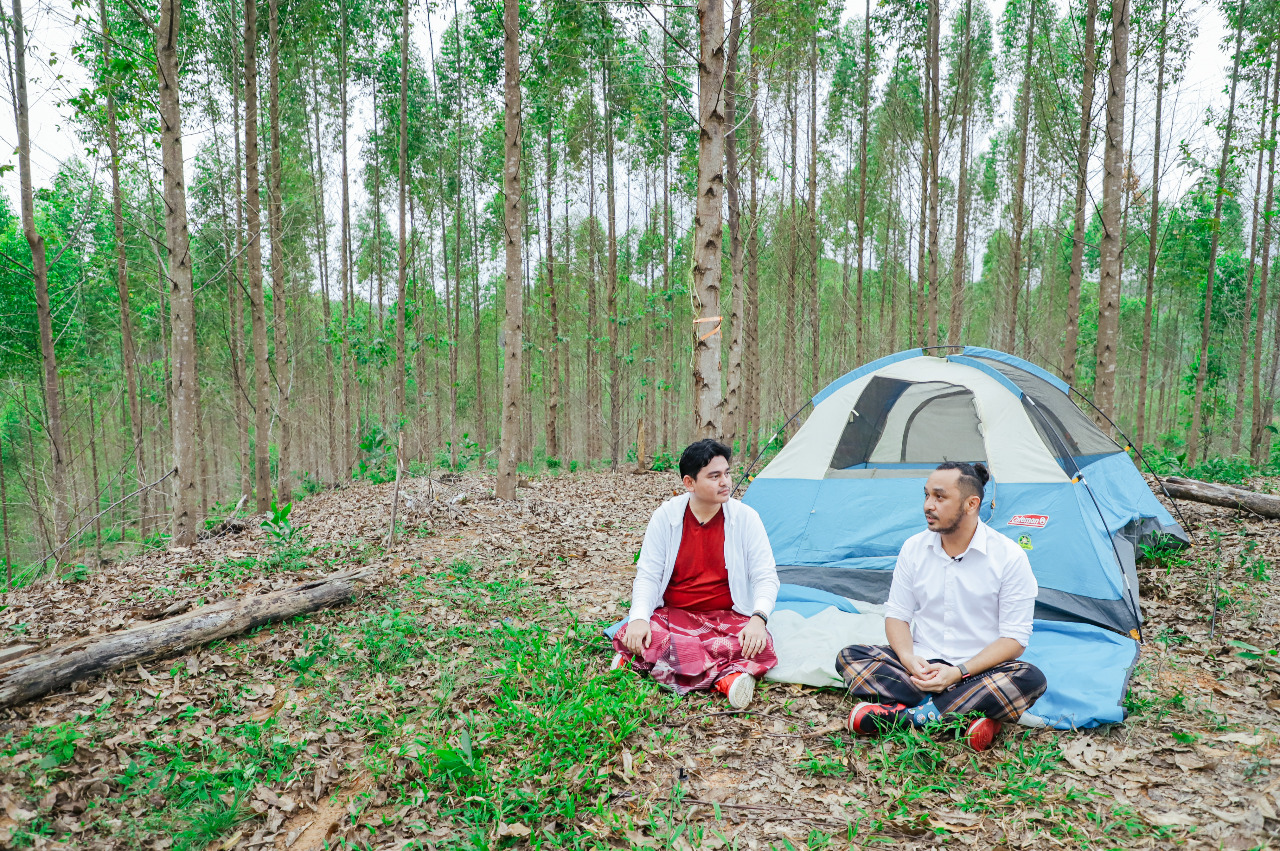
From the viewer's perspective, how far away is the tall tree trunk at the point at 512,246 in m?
7.44

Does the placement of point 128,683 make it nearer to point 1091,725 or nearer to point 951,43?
point 1091,725

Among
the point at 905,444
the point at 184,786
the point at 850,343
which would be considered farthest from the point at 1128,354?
the point at 184,786

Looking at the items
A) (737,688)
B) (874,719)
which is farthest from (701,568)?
(874,719)

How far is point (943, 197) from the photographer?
17.9m

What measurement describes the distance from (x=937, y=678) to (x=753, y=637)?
86cm

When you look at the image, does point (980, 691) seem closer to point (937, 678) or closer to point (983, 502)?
point (937, 678)

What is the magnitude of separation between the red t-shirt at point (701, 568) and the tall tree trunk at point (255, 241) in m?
6.93

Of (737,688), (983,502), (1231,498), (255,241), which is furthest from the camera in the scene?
(255,241)

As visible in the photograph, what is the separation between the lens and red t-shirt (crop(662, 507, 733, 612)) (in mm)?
3502

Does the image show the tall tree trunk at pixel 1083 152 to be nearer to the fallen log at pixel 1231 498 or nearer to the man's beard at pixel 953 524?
the fallen log at pixel 1231 498

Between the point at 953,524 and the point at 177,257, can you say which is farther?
the point at 177,257

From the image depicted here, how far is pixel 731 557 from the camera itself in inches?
135

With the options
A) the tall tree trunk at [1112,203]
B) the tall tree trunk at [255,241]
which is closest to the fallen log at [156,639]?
the tall tree trunk at [255,241]

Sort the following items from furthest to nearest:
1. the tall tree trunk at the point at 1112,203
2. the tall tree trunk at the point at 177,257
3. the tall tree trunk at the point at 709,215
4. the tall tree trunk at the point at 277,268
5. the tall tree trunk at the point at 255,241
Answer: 1. the tall tree trunk at the point at 277,268
2. the tall tree trunk at the point at 255,241
3. the tall tree trunk at the point at 1112,203
4. the tall tree trunk at the point at 177,257
5. the tall tree trunk at the point at 709,215
